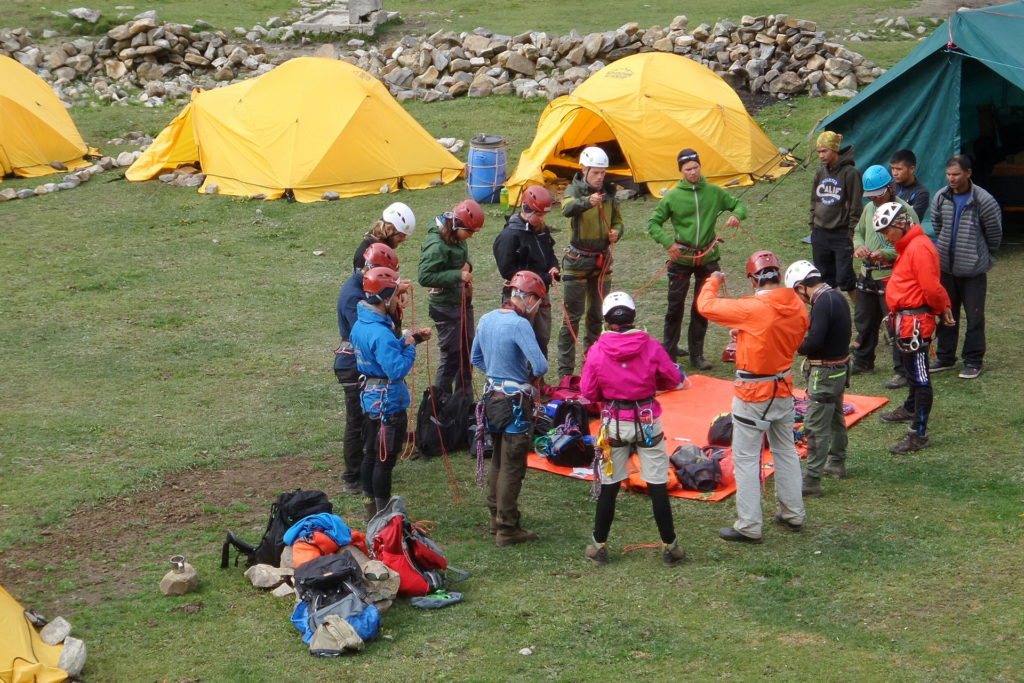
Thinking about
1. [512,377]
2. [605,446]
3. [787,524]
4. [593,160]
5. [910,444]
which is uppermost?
[593,160]

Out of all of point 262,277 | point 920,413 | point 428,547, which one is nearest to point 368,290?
point 428,547

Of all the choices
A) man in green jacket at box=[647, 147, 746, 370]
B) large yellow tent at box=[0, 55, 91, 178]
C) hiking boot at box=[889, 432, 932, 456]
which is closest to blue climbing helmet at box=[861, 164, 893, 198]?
man in green jacket at box=[647, 147, 746, 370]

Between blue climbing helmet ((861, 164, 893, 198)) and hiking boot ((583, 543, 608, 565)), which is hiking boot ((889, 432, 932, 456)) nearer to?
blue climbing helmet ((861, 164, 893, 198))

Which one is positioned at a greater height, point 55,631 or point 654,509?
point 654,509

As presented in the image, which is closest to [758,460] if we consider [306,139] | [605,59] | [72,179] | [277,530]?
[277,530]

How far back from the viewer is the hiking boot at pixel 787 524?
766 cm

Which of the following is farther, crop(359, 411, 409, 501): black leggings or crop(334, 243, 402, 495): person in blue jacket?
crop(334, 243, 402, 495): person in blue jacket

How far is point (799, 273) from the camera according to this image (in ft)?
25.4

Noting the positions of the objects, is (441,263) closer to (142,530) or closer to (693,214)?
(693,214)

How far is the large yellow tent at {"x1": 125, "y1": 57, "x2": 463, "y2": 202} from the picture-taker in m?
18.1

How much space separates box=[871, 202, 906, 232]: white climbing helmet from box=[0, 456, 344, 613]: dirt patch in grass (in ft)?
16.1

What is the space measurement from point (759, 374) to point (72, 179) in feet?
51.3

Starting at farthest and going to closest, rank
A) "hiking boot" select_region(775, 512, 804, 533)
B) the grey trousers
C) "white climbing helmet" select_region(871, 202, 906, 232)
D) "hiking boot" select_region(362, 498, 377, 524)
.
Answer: "white climbing helmet" select_region(871, 202, 906, 232) → "hiking boot" select_region(362, 498, 377, 524) → "hiking boot" select_region(775, 512, 804, 533) → the grey trousers

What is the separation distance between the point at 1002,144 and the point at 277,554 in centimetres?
A: 1265
